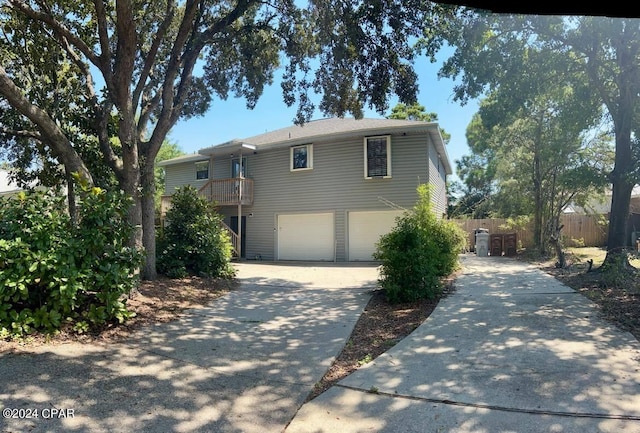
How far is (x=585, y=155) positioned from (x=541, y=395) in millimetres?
14983

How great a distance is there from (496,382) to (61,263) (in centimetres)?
491

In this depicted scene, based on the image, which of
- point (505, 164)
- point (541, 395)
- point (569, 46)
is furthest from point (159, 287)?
point (505, 164)

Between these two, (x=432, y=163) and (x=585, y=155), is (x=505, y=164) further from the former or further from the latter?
(x=432, y=163)

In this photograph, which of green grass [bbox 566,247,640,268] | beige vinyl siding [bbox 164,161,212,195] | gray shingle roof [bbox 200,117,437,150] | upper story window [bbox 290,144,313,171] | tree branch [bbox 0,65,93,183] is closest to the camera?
tree branch [bbox 0,65,93,183]

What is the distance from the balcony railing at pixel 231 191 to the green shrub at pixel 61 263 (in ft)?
37.5

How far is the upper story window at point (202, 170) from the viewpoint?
2012cm

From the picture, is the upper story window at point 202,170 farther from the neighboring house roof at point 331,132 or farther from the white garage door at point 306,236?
the white garage door at point 306,236

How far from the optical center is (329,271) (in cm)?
1288

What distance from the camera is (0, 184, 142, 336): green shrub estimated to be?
4578 millimetres

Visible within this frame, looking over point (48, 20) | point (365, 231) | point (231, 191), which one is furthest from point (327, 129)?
point (48, 20)

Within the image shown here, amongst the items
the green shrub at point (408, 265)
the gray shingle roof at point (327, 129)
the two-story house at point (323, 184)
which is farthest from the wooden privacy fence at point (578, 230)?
the green shrub at point (408, 265)

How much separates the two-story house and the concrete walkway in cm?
913

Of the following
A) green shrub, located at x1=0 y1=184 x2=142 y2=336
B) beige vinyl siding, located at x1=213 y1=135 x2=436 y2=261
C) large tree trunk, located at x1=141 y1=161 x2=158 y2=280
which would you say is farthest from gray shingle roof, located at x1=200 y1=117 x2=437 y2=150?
green shrub, located at x1=0 y1=184 x2=142 y2=336

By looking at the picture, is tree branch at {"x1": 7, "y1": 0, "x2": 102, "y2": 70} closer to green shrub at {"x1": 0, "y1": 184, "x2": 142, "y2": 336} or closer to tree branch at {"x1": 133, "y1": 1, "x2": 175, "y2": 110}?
tree branch at {"x1": 133, "y1": 1, "x2": 175, "y2": 110}
